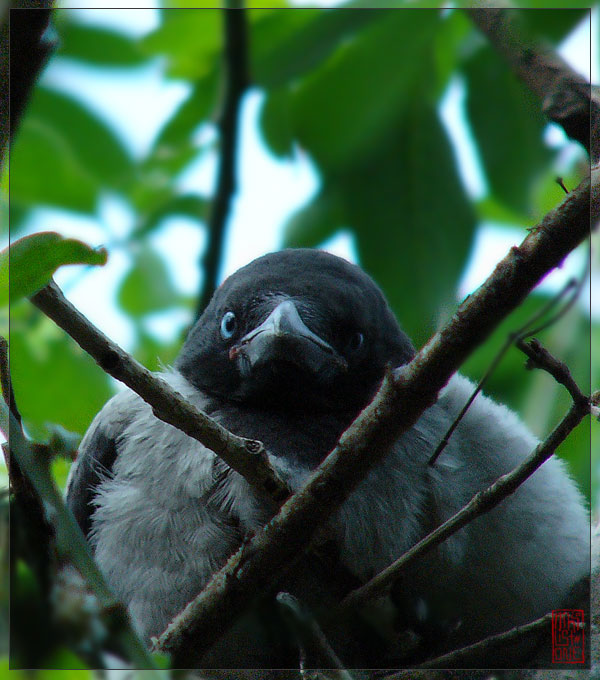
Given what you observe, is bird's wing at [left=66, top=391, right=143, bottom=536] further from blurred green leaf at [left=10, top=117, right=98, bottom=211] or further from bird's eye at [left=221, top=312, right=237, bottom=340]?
blurred green leaf at [left=10, top=117, right=98, bottom=211]

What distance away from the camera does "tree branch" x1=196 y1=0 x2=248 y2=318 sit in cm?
197

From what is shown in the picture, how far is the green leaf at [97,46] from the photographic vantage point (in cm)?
190

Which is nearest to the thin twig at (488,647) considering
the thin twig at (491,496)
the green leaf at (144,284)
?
the thin twig at (491,496)

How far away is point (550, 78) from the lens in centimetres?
192

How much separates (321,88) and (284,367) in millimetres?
642

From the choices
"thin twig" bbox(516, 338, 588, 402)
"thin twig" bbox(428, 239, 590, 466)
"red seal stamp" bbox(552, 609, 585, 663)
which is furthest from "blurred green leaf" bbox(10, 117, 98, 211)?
"red seal stamp" bbox(552, 609, 585, 663)

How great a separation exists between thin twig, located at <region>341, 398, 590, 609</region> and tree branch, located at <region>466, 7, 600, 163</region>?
68cm

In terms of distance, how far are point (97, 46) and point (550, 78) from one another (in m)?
1.03

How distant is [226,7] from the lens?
6.57ft

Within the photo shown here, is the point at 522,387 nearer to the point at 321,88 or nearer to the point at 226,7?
the point at 321,88

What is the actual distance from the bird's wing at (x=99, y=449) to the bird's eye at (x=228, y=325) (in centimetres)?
25

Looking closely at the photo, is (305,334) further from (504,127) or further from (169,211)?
(504,127)

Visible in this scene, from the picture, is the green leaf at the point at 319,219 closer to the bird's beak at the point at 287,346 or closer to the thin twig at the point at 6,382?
the bird's beak at the point at 287,346

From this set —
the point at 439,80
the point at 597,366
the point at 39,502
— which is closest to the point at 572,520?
the point at 597,366
